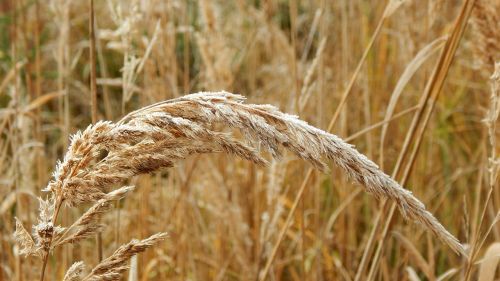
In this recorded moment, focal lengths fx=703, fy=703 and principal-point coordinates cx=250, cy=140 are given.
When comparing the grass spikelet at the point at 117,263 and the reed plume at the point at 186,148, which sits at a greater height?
the reed plume at the point at 186,148

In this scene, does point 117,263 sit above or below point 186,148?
below

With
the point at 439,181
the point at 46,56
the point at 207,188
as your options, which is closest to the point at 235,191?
the point at 207,188

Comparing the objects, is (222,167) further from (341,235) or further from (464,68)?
(464,68)

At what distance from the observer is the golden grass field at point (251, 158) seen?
757mm

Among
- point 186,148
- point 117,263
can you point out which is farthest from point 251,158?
point 117,263

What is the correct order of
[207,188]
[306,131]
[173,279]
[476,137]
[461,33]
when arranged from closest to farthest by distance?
[306,131] → [461,33] → [173,279] → [207,188] → [476,137]

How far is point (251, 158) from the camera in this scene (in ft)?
2.43

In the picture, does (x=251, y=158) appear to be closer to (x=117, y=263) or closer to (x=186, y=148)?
(x=186, y=148)

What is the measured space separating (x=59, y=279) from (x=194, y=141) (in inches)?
50.5

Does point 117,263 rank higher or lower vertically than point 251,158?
lower

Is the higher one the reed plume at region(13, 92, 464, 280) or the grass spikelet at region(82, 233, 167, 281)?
the reed plume at region(13, 92, 464, 280)

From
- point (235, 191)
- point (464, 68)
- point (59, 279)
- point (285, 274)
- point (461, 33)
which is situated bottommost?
point (285, 274)

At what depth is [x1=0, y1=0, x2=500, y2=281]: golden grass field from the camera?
2.48ft

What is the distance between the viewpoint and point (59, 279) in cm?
191
